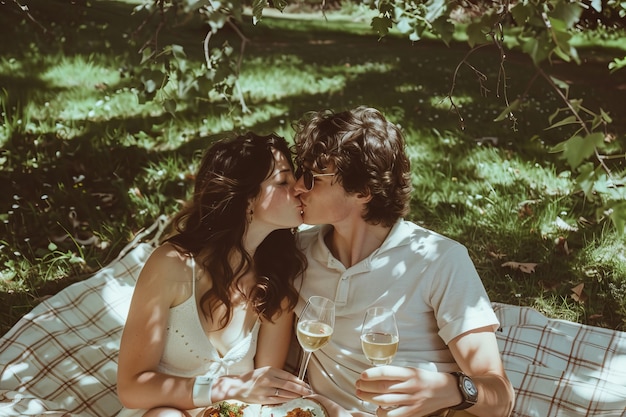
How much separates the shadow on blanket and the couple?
78 cm

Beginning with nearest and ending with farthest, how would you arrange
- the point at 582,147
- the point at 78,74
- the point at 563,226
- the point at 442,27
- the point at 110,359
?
1. the point at 582,147
2. the point at 442,27
3. the point at 110,359
4. the point at 563,226
5. the point at 78,74

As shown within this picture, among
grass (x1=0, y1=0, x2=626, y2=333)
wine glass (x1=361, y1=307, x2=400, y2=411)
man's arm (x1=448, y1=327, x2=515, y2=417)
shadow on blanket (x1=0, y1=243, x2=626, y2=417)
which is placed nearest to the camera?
wine glass (x1=361, y1=307, x2=400, y2=411)

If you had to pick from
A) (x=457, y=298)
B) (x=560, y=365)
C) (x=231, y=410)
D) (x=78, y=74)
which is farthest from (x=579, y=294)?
(x=78, y=74)

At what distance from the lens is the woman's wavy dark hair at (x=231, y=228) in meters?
3.23

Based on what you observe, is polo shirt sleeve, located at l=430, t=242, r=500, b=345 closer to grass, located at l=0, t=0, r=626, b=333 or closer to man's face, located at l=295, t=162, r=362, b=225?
man's face, located at l=295, t=162, r=362, b=225

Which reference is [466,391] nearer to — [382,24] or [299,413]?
[299,413]

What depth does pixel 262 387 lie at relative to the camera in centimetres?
290

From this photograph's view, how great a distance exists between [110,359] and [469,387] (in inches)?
86.8

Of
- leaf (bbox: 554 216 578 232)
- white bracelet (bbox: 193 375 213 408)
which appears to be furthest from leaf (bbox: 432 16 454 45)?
leaf (bbox: 554 216 578 232)

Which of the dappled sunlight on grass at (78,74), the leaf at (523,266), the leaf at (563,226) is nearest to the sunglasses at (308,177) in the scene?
the leaf at (523,266)

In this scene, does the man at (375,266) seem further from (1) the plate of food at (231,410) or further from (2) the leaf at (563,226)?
(2) the leaf at (563,226)

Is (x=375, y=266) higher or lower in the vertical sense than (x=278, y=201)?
lower

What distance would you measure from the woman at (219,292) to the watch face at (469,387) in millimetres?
796

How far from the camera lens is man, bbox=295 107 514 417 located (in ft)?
9.89
